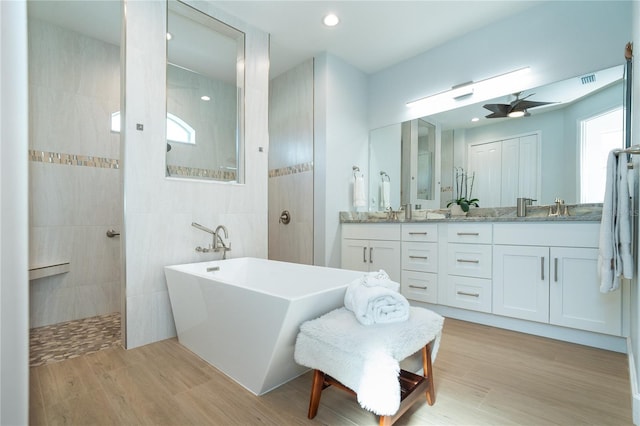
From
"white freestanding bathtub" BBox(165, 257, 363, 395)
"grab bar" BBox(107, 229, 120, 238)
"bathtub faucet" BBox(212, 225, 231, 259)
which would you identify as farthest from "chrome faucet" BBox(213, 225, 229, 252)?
"grab bar" BBox(107, 229, 120, 238)

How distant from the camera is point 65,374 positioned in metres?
1.68

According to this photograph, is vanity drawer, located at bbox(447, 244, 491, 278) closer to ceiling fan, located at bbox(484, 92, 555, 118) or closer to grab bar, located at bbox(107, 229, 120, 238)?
ceiling fan, located at bbox(484, 92, 555, 118)

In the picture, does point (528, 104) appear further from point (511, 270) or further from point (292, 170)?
point (292, 170)

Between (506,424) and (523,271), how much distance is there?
1.28 meters

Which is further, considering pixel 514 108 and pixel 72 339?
pixel 514 108

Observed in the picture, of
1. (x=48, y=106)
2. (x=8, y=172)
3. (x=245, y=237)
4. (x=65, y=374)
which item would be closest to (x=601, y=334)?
(x=245, y=237)

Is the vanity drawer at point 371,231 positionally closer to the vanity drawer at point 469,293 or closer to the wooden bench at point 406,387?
the vanity drawer at point 469,293

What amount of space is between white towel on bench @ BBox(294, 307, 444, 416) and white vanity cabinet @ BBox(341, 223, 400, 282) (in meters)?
1.55

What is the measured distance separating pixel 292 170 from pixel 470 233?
6.66ft

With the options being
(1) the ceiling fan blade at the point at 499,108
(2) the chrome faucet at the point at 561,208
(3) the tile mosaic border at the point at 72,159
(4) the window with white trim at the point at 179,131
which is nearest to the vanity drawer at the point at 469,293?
(2) the chrome faucet at the point at 561,208

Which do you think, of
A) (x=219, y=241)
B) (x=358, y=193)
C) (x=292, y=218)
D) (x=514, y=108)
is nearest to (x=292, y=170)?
(x=292, y=218)

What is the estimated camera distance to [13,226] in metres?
0.34

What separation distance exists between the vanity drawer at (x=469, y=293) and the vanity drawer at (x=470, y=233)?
31cm

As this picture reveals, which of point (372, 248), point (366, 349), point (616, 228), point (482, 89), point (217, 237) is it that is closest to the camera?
point (366, 349)
